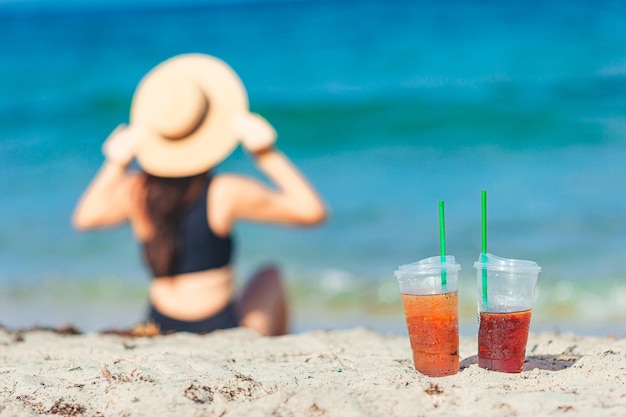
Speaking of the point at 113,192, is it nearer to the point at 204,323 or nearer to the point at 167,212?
the point at 167,212

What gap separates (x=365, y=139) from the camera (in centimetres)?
975

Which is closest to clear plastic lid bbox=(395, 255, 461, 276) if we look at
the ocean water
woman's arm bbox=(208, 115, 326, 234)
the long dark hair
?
woman's arm bbox=(208, 115, 326, 234)

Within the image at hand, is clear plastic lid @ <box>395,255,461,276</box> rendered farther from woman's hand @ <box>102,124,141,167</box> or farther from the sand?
woman's hand @ <box>102,124,141,167</box>

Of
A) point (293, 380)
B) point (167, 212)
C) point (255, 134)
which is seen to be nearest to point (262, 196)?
point (255, 134)

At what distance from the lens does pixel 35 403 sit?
2.73m

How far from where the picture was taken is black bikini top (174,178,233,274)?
171 inches

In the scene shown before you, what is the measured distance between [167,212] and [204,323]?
55cm

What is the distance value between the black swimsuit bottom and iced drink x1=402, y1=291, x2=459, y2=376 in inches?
65.8

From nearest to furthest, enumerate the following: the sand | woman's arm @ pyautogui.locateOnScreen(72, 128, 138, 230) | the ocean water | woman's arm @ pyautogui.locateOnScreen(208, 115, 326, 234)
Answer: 1. the sand
2. woman's arm @ pyautogui.locateOnScreen(208, 115, 326, 234)
3. woman's arm @ pyautogui.locateOnScreen(72, 128, 138, 230)
4. the ocean water

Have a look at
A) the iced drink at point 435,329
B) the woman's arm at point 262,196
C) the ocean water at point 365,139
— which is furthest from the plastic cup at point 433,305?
the ocean water at point 365,139

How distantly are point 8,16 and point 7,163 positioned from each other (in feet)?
20.2

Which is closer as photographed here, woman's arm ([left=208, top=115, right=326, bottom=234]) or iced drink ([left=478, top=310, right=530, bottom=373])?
iced drink ([left=478, top=310, right=530, bottom=373])

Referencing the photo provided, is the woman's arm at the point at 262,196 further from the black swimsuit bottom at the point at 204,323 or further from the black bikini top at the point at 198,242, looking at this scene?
the black swimsuit bottom at the point at 204,323

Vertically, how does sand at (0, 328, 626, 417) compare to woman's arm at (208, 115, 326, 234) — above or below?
below
